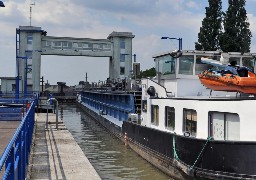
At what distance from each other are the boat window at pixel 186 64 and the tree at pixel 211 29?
37325mm

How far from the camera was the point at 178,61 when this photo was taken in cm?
1344

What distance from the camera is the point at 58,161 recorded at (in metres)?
10.9

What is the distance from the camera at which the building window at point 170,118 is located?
12727mm

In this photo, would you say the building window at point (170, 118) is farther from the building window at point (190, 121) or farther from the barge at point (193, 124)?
the building window at point (190, 121)

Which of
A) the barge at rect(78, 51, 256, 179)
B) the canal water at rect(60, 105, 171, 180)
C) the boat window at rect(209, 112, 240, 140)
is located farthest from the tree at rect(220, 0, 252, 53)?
the boat window at rect(209, 112, 240, 140)

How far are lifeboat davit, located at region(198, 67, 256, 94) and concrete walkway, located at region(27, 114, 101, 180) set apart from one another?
4312 millimetres

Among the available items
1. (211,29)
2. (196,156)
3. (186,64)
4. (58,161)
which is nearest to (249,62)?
(186,64)

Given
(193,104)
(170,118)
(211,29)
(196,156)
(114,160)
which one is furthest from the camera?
(211,29)

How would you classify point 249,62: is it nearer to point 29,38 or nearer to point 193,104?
point 193,104

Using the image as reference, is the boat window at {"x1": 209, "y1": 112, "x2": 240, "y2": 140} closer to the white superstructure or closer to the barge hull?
the white superstructure

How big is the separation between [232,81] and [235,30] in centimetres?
3884

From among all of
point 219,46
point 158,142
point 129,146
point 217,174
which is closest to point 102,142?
point 129,146

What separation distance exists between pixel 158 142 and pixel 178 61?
2.90 m

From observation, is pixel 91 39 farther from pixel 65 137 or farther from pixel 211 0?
pixel 65 137
